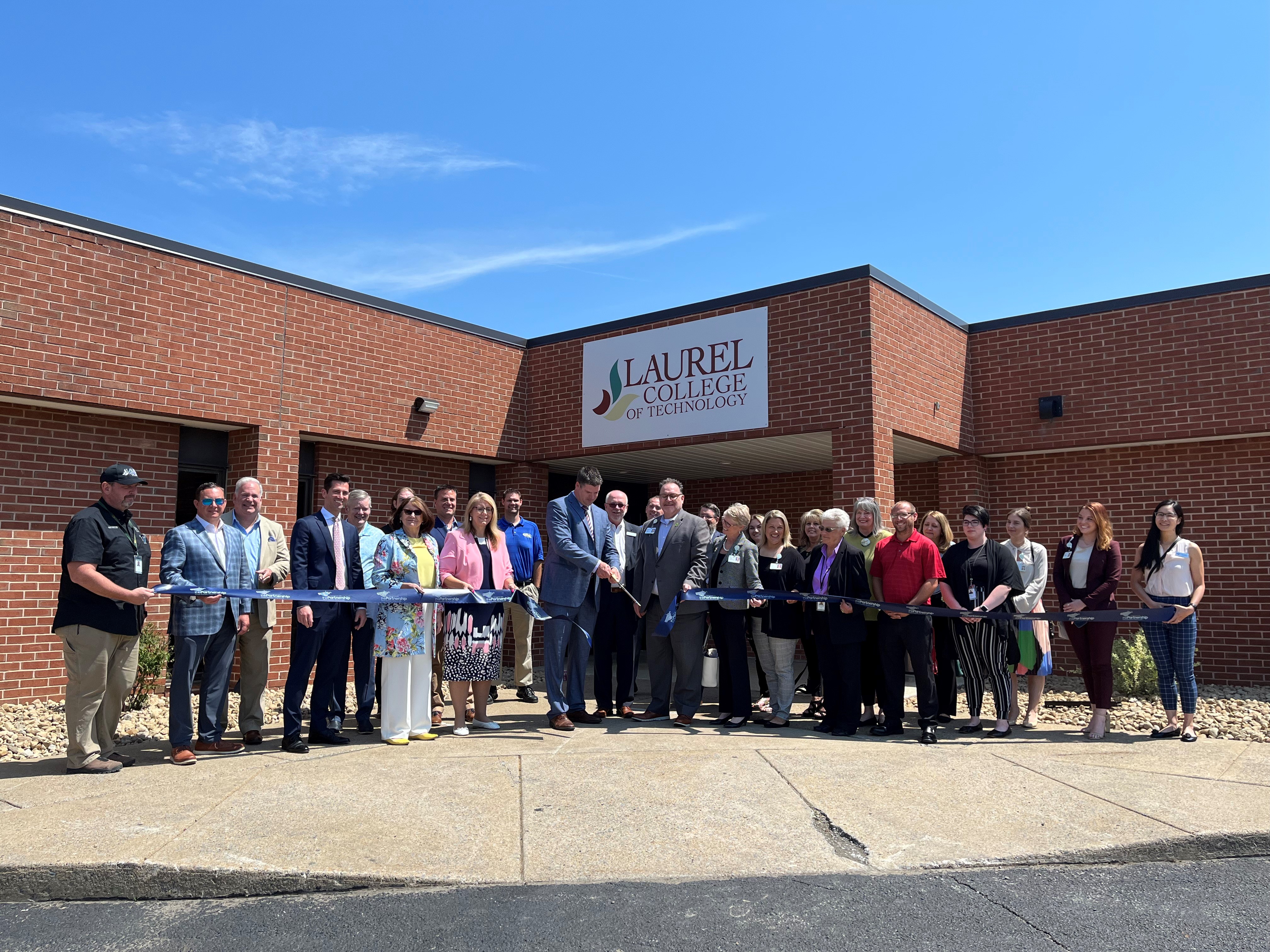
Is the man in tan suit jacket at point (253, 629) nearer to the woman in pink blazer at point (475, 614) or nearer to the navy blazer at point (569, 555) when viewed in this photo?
the woman in pink blazer at point (475, 614)

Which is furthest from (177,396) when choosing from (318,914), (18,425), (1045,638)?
(1045,638)

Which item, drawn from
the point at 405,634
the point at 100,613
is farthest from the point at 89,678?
the point at 405,634

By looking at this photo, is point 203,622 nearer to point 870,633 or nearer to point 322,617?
point 322,617

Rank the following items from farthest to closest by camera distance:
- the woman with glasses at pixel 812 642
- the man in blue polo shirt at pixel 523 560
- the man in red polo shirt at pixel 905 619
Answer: the man in blue polo shirt at pixel 523 560, the woman with glasses at pixel 812 642, the man in red polo shirt at pixel 905 619

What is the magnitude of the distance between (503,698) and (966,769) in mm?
4740

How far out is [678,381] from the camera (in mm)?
10945

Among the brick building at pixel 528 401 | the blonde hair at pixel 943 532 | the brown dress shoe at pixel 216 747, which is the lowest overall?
the brown dress shoe at pixel 216 747

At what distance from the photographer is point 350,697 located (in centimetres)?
912

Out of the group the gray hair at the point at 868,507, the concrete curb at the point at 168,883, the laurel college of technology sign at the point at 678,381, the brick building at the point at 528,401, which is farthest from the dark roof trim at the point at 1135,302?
the concrete curb at the point at 168,883

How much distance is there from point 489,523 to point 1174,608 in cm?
504

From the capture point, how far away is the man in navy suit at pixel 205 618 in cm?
593

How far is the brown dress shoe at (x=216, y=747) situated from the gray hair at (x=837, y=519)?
→ 4.48 metres

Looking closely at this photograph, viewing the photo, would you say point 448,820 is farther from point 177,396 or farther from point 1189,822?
point 177,396

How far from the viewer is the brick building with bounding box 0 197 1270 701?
8445 mm
